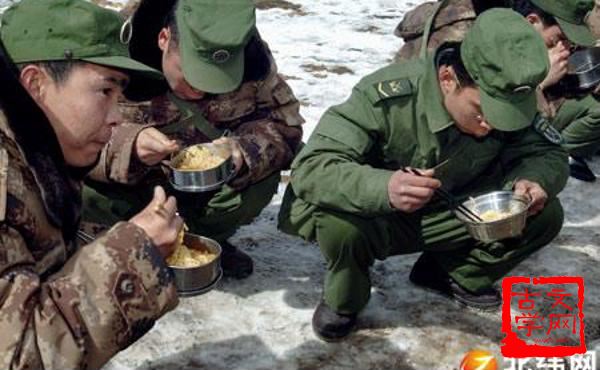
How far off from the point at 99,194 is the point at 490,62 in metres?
2.14

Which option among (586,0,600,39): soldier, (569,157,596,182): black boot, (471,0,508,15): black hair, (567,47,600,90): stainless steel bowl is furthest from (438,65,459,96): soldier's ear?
(586,0,600,39): soldier

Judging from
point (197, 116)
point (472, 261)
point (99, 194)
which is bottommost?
point (472, 261)

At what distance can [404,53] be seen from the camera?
512 centimetres

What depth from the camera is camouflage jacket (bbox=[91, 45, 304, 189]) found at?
12.8ft

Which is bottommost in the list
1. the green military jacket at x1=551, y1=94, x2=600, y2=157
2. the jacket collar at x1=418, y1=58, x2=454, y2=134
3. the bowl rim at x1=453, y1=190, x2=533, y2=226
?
the green military jacket at x1=551, y1=94, x2=600, y2=157

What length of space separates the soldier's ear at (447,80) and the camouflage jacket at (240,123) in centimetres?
96

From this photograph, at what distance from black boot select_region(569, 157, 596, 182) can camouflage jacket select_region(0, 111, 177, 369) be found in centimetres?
418

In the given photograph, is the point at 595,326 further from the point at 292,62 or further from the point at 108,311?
the point at 292,62

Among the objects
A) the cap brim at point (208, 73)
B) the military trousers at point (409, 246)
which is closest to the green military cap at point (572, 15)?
the military trousers at point (409, 246)

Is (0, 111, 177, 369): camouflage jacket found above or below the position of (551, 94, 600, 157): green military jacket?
above

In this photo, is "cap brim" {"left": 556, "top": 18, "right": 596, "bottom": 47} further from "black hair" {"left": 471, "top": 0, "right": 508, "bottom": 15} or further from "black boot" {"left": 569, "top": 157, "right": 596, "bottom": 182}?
"black boot" {"left": 569, "top": 157, "right": 596, "bottom": 182}

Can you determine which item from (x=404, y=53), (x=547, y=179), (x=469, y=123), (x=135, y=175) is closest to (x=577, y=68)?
(x=404, y=53)

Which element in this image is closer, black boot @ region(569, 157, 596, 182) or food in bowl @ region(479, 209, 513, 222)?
food in bowl @ region(479, 209, 513, 222)

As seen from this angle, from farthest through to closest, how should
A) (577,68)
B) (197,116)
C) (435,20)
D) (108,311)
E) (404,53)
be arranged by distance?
(577,68)
(404,53)
(435,20)
(197,116)
(108,311)
